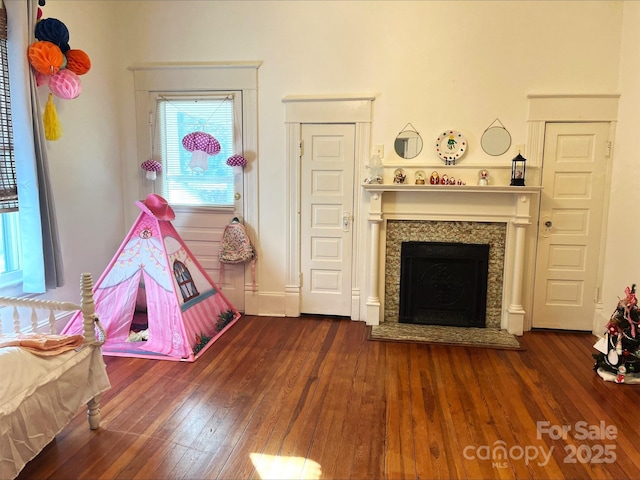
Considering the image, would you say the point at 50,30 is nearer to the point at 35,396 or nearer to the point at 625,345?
the point at 35,396

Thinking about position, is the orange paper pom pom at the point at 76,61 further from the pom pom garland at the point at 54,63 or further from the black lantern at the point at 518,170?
the black lantern at the point at 518,170

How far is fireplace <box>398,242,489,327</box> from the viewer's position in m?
4.14

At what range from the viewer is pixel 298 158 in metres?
4.30

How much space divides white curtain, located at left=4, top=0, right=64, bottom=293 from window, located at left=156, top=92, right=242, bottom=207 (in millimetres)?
1301

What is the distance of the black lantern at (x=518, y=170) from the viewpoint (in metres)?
3.91

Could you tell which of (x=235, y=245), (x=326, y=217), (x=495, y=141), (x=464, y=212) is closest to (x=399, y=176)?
(x=464, y=212)

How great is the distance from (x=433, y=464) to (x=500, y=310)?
7.43 ft

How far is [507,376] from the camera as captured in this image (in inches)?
127

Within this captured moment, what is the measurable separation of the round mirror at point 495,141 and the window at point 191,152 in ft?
7.42

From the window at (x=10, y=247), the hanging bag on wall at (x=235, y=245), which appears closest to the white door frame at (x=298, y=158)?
the hanging bag on wall at (x=235, y=245)

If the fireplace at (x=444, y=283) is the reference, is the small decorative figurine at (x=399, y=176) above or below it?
above

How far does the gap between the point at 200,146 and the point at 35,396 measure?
2.67 meters

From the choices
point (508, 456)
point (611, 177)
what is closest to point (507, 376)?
point (508, 456)

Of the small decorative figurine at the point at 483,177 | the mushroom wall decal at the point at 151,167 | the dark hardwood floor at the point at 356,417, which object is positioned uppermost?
the mushroom wall decal at the point at 151,167
